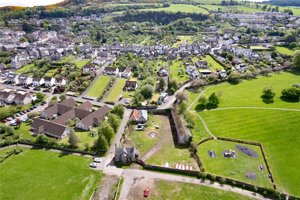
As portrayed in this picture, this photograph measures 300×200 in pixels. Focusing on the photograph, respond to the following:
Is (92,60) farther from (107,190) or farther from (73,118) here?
(107,190)

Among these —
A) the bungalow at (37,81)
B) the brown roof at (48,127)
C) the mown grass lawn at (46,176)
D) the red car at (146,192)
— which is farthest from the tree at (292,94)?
the bungalow at (37,81)

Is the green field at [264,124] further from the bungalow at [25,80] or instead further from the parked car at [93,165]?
the bungalow at [25,80]

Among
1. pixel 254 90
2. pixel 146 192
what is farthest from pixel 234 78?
pixel 146 192

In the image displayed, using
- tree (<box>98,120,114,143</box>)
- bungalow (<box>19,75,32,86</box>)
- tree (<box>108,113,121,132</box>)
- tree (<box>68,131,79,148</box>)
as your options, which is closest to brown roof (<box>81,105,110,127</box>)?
tree (<box>108,113,121,132</box>)

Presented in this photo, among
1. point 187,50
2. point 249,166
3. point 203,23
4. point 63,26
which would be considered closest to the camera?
point 249,166

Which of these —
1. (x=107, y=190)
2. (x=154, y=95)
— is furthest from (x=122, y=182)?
(x=154, y=95)

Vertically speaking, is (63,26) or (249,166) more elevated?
(63,26)

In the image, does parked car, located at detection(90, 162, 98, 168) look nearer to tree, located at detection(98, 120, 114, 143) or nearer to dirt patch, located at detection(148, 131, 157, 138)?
tree, located at detection(98, 120, 114, 143)
